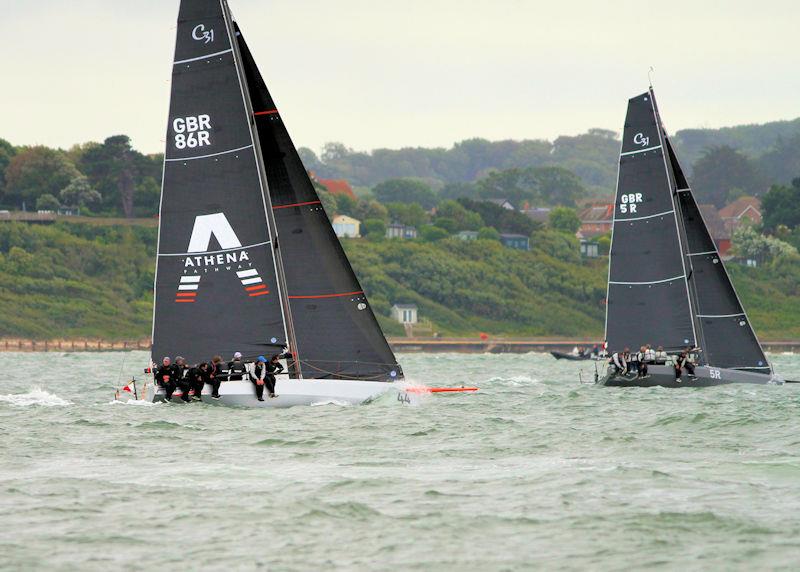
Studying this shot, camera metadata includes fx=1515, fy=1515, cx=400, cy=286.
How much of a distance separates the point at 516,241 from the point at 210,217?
135 meters

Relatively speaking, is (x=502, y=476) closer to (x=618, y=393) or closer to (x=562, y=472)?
(x=562, y=472)

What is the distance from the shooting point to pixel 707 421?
2933 centimetres

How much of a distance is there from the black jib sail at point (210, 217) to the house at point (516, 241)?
437 ft

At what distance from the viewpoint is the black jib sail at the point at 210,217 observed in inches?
1227

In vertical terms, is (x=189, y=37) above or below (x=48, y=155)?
below

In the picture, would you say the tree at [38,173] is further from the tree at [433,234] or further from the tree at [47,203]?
the tree at [433,234]

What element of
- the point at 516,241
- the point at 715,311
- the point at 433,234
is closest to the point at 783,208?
the point at 516,241

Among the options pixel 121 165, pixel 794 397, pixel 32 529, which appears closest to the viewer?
pixel 32 529

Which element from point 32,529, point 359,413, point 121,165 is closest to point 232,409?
point 359,413

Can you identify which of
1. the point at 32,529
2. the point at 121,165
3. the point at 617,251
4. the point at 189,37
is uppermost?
the point at 121,165

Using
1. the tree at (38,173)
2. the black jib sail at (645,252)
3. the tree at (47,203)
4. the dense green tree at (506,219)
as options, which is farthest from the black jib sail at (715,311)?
the dense green tree at (506,219)

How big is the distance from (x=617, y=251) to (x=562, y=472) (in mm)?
25061

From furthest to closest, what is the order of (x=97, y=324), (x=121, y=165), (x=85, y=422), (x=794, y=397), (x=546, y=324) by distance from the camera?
(x=121, y=165), (x=546, y=324), (x=97, y=324), (x=794, y=397), (x=85, y=422)

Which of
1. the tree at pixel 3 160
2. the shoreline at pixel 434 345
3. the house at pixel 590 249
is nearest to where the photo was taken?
the shoreline at pixel 434 345
